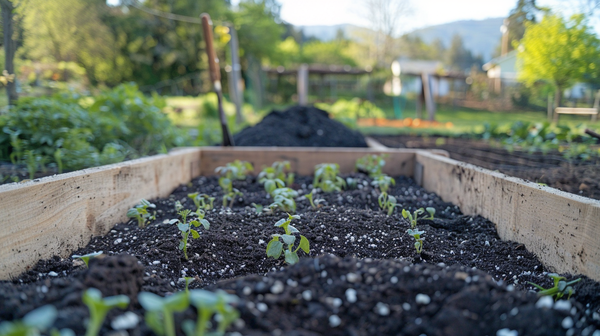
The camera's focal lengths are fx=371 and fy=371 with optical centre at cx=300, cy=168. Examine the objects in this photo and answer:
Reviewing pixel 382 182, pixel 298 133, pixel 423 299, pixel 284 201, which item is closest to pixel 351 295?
pixel 423 299

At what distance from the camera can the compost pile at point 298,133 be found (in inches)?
182

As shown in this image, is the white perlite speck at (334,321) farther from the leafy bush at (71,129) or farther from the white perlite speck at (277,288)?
the leafy bush at (71,129)

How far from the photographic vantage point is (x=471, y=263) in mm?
1605

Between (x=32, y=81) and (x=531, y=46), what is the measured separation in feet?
17.8

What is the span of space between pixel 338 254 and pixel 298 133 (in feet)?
10.9

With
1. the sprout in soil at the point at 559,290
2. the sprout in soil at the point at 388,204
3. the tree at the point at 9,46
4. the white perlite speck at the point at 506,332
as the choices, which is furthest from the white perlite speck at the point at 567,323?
the tree at the point at 9,46

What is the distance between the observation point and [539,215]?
163 centimetres

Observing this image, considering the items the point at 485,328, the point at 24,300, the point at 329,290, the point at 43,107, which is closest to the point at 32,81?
the point at 43,107

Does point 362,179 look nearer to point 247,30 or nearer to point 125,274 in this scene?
point 125,274

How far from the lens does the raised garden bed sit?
916 mm

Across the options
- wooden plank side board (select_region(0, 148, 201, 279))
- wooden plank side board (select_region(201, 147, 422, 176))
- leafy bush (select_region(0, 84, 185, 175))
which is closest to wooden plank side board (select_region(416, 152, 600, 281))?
wooden plank side board (select_region(201, 147, 422, 176))

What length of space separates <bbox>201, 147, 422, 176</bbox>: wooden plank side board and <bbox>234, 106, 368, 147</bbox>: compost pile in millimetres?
867

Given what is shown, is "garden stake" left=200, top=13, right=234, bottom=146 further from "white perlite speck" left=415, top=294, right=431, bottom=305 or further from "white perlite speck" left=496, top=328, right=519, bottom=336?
"white perlite speck" left=496, top=328, right=519, bottom=336

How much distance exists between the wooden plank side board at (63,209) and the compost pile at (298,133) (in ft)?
7.09
